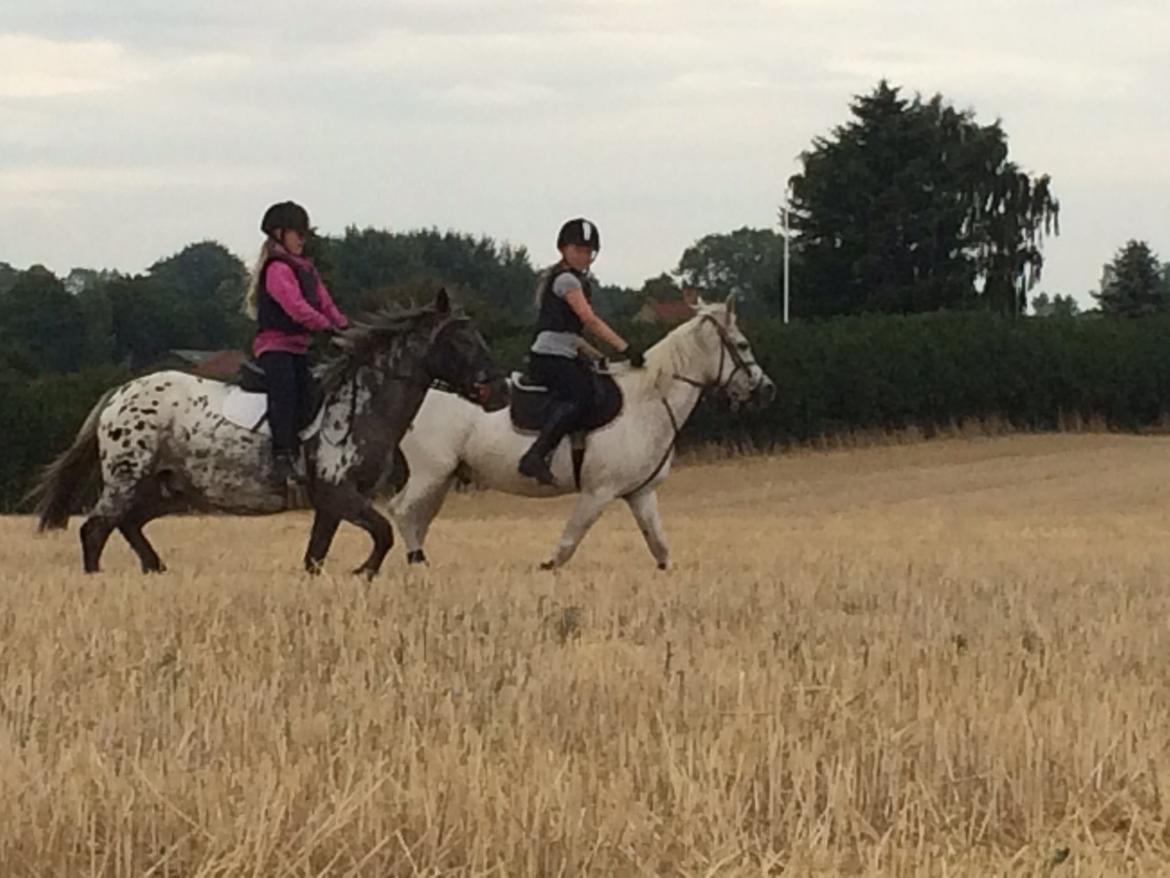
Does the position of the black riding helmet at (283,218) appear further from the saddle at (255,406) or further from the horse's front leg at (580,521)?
the horse's front leg at (580,521)

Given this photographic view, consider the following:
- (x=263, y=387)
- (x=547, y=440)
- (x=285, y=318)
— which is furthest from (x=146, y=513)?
(x=547, y=440)

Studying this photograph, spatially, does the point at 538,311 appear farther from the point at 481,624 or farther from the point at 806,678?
the point at 806,678

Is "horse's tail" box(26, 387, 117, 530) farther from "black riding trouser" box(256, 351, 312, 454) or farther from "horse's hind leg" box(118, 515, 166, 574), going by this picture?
"black riding trouser" box(256, 351, 312, 454)

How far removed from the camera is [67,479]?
41.5ft

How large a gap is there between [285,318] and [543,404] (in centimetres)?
246

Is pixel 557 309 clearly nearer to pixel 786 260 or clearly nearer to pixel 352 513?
pixel 352 513

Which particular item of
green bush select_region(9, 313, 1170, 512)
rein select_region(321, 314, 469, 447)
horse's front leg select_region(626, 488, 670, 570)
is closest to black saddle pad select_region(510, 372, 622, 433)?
horse's front leg select_region(626, 488, 670, 570)

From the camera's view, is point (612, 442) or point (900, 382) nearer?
point (612, 442)

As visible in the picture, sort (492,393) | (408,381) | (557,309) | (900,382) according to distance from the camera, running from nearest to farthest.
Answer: (408,381) < (492,393) < (557,309) < (900,382)

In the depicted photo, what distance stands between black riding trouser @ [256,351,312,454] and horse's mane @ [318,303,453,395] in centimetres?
27

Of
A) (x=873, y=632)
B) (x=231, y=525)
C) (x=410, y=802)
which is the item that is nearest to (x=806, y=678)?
(x=873, y=632)

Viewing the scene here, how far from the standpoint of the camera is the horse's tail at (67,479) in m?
12.5

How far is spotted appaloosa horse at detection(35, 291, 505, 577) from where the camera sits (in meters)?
11.4

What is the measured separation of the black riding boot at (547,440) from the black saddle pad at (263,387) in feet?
6.45
